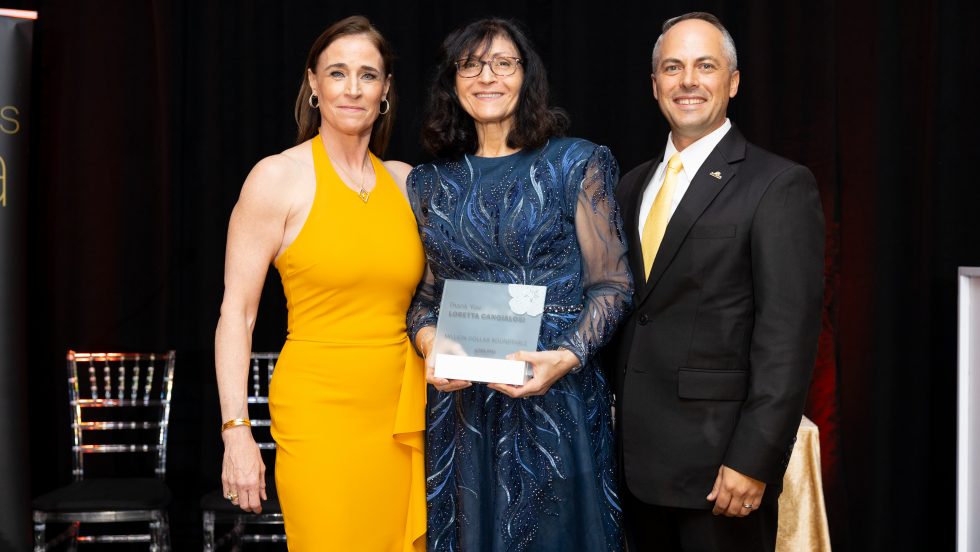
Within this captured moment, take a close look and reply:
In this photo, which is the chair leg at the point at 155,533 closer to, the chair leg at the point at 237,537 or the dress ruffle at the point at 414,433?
the chair leg at the point at 237,537

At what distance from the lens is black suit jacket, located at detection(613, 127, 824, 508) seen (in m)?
2.19

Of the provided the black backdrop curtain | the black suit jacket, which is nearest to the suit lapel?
the black suit jacket

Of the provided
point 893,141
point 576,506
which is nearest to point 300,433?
point 576,506

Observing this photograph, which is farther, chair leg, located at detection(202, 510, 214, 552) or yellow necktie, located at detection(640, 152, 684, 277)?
chair leg, located at detection(202, 510, 214, 552)

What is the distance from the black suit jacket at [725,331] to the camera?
219 centimetres

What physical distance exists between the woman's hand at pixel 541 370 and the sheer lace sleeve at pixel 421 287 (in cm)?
40

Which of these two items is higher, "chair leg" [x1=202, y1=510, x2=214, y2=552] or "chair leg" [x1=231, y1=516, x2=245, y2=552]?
"chair leg" [x1=202, y1=510, x2=214, y2=552]

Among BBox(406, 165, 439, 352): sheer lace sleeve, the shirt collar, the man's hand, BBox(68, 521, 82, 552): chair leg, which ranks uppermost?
the shirt collar

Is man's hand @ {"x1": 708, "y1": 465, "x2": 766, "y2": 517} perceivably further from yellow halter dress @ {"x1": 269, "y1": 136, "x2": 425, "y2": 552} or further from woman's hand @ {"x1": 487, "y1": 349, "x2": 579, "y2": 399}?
yellow halter dress @ {"x1": 269, "y1": 136, "x2": 425, "y2": 552}

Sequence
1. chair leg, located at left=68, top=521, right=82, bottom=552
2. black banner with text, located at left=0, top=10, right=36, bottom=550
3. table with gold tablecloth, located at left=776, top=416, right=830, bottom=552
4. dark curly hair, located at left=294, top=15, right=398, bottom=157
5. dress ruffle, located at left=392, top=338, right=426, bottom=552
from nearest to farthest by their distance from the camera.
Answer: dress ruffle, located at left=392, top=338, right=426, bottom=552
dark curly hair, located at left=294, top=15, right=398, bottom=157
table with gold tablecloth, located at left=776, top=416, right=830, bottom=552
black banner with text, located at left=0, top=10, right=36, bottom=550
chair leg, located at left=68, top=521, right=82, bottom=552

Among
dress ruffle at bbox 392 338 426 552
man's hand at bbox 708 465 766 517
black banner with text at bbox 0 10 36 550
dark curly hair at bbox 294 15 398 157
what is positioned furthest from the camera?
black banner with text at bbox 0 10 36 550

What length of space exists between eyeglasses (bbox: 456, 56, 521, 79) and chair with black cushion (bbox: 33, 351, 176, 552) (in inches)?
91.7

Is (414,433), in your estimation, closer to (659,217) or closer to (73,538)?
(659,217)

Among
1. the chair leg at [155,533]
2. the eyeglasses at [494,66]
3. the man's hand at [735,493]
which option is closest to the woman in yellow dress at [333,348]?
the eyeglasses at [494,66]
